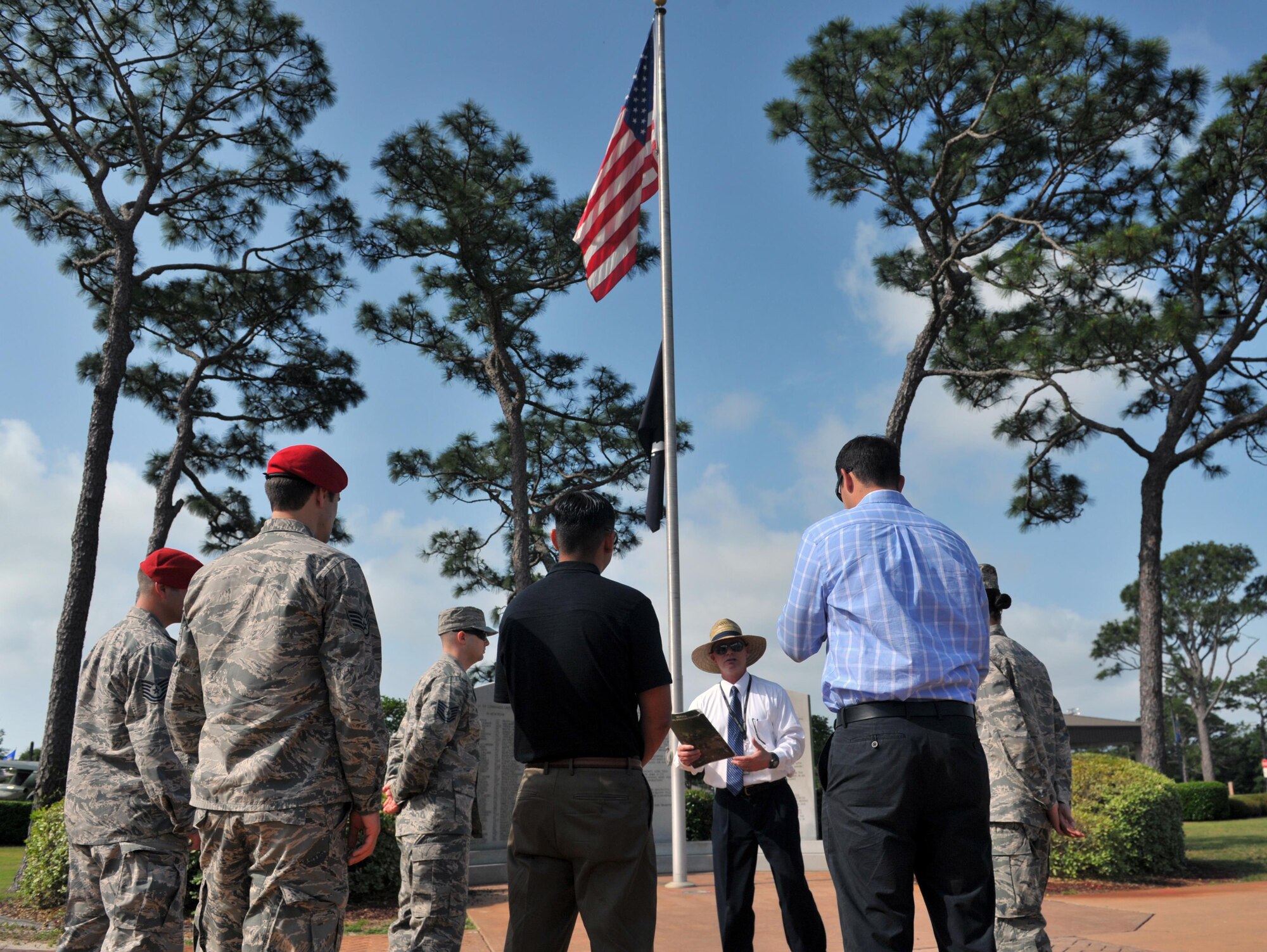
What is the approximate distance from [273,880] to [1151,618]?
1624 cm

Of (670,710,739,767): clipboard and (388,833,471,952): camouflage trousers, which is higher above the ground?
(670,710,739,767): clipboard

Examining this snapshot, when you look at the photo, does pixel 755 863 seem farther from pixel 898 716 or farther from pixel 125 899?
pixel 125 899

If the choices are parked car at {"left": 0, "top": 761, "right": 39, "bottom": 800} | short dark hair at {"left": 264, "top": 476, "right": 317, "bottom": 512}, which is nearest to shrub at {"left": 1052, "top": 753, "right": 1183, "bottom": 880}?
short dark hair at {"left": 264, "top": 476, "right": 317, "bottom": 512}

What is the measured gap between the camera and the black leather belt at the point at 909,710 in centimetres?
271

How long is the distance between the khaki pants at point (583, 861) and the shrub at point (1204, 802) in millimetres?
20844

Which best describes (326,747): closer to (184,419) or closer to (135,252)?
(135,252)

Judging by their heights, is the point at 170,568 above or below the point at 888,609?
above

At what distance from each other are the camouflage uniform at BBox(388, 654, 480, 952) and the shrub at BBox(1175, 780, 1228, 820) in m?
19.7

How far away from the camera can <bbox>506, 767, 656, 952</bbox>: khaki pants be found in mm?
2859

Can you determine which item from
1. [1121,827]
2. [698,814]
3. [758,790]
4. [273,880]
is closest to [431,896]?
[758,790]

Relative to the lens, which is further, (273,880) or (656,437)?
(656,437)

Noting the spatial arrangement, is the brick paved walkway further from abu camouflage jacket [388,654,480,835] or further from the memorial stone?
the memorial stone

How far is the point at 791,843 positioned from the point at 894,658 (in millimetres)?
2199

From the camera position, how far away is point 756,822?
4.65 m
